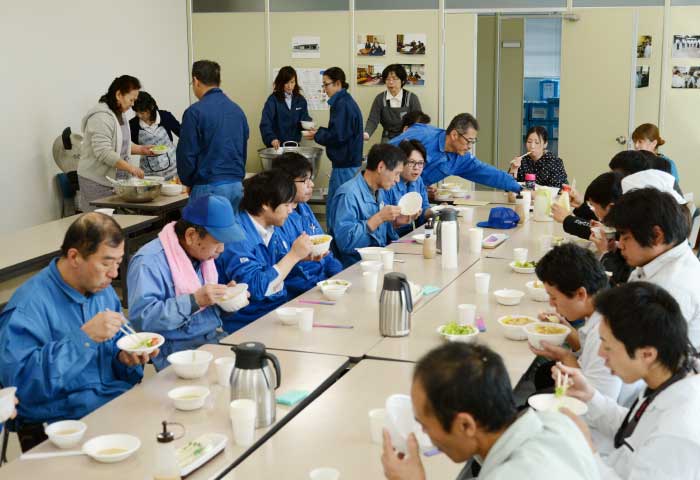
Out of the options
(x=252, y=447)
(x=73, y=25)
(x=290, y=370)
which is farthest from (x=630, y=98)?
(x=252, y=447)

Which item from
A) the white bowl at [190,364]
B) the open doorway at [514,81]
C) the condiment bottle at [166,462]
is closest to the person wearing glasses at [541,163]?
the open doorway at [514,81]

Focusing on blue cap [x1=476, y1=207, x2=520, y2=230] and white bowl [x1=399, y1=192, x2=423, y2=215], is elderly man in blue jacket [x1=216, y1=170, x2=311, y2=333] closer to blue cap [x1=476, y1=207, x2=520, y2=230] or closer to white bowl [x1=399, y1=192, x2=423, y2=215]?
white bowl [x1=399, y1=192, x2=423, y2=215]

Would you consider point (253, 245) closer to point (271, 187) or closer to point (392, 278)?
point (271, 187)

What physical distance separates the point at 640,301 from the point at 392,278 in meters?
1.25

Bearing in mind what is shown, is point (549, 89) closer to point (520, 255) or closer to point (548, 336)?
point (520, 255)

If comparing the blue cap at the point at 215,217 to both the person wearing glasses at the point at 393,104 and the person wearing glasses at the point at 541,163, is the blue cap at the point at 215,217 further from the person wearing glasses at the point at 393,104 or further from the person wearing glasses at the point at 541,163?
the person wearing glasses at the point at 393,104

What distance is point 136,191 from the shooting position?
655 cm

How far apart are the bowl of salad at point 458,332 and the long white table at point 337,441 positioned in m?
0.41

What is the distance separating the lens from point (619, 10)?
27.8 ft

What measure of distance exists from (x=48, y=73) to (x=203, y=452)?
586 cm

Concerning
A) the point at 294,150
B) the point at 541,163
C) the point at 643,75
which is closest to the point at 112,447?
the point at 541,163

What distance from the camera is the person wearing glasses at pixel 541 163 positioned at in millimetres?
7141

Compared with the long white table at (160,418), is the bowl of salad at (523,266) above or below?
above

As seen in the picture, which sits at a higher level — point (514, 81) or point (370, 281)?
point (514, 81)
